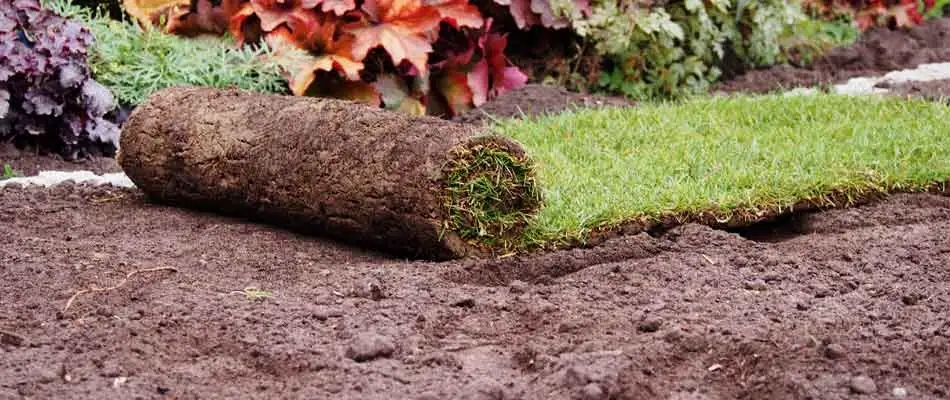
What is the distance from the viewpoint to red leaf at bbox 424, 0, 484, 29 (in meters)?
6.94

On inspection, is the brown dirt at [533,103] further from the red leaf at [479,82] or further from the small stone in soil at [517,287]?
the small stone in soil at [517,287]

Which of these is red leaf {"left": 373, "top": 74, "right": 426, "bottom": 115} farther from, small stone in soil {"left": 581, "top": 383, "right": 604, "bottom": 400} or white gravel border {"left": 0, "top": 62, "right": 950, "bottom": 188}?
small stone in soil {"left": 581, "top": 383, "right": 604, "bottom": 400}

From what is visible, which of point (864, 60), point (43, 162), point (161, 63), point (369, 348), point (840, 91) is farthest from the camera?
point (864, 60)

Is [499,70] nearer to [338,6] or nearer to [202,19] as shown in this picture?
[338,6]

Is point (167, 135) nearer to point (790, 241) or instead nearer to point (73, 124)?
point (73, 124)

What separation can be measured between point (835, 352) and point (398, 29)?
405 cm

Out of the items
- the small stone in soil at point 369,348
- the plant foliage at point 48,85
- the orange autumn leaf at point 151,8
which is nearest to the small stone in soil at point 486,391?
the small stone in soil at point 369,348

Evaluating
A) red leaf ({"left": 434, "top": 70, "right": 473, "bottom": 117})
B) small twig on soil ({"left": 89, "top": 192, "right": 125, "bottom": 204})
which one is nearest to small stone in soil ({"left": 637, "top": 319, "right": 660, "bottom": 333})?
small twig on soil ({"left": 89, "top": 192, "right": 125, "bottom": 204})

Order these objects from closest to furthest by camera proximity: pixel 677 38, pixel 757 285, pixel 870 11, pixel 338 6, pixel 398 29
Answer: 1. pixel 757 285
2. pixel 338 6
3. pixel 398 29
4. pixel 677 38
5. pixel 870 11

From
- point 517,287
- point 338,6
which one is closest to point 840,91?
point 338,6

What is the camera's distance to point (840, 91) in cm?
754

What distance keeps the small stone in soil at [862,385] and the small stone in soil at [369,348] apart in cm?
114

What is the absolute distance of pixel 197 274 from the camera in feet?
13.3

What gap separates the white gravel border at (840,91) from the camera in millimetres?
5484
